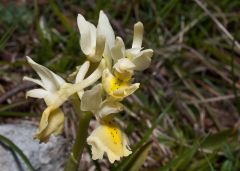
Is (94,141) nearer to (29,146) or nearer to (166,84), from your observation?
(29,146)

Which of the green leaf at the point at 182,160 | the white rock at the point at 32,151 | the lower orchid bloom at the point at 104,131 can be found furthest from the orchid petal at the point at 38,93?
the green leaf at the point at 182,160

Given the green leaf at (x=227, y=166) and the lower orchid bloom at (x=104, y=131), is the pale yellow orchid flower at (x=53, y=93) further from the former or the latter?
the green leaf at (x=227, y=166)

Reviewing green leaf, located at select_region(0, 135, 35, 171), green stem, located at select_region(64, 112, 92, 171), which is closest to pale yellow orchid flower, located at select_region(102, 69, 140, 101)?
green stem, located at select_region(64, 112, 92, 171)

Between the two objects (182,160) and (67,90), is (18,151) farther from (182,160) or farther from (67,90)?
(182,160)

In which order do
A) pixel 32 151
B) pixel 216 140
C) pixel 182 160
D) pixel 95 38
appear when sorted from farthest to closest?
pixel 216 140 < pixel 182 160 < pixel 32 151 < pixel 95 38

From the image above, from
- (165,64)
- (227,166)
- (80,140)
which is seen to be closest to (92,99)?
(80,140)

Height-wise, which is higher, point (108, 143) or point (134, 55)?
point (134, 55)

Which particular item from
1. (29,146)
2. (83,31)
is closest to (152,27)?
(29,146)
